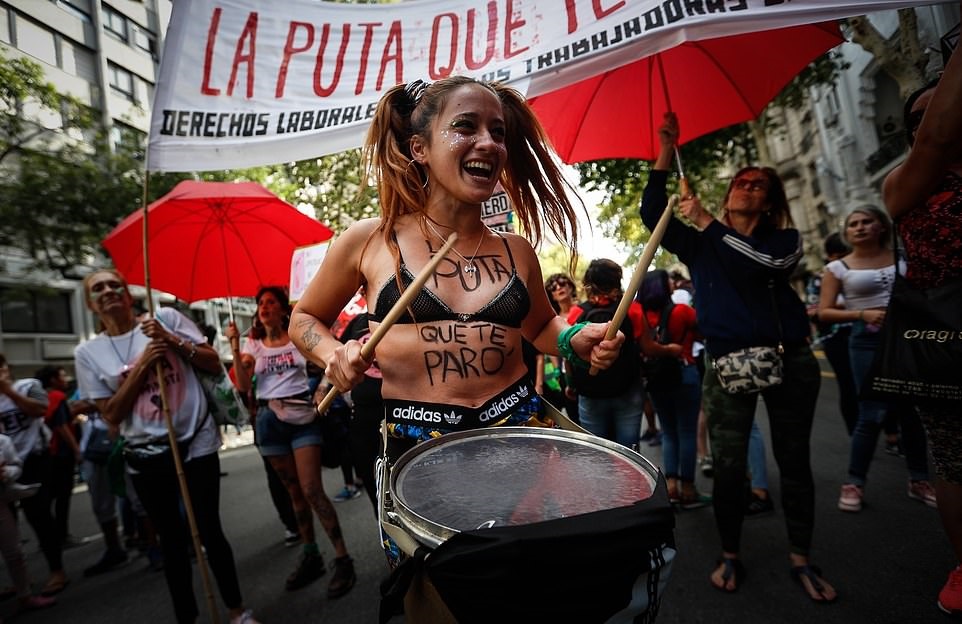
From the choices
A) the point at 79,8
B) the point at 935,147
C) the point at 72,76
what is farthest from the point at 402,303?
the point at 72,76

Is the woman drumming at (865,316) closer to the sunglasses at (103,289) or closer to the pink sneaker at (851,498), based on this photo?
the pink sneaker at (851,498)

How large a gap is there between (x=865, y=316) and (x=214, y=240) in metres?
5.22

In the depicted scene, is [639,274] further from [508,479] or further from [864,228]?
[864,228]

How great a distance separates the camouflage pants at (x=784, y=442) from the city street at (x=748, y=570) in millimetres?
333

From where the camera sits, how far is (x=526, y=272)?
5.87 ft

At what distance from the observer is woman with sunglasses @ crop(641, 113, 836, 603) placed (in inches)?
102

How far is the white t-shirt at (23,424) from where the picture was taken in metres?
4.28

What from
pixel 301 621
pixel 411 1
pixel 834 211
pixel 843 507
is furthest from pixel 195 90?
pixel 834 211

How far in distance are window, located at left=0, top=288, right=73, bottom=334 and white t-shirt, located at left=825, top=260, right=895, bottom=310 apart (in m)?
20.2

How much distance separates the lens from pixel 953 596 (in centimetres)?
227

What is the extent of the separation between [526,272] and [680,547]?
105 inches

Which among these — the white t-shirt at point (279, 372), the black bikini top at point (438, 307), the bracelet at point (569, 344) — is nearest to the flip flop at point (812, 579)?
the bracelet at point (569, 344)

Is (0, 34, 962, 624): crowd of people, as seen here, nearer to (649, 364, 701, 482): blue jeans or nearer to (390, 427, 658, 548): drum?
(649, 364, 701, 482): blue jeans

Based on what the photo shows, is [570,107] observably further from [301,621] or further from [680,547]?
[301,621]
